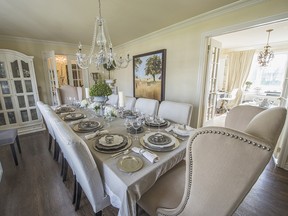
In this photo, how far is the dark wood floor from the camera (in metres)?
1.39

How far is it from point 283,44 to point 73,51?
670 cm

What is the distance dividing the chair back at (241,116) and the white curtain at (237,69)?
4875 mm

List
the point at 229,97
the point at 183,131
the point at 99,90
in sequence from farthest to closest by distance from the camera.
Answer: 1. the point at 229,97
2. the point at 99,90
3. the point at 183,131

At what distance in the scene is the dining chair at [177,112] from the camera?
1.87 meters

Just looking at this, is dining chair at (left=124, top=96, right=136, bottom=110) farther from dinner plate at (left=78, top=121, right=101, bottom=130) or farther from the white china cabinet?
the white china cabinet

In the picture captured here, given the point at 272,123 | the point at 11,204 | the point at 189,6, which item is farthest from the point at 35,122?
the point at 272,123

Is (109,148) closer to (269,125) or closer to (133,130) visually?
(133,130)

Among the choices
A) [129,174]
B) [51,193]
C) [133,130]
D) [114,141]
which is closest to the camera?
[129,174]

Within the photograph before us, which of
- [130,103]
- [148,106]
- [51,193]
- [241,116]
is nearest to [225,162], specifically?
[241,116]

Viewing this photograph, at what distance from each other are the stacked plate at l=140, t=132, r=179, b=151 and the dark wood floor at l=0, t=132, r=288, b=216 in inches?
33.0

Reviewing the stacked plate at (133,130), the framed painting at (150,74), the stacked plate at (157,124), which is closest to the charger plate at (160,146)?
the stacked plate at (133,130)

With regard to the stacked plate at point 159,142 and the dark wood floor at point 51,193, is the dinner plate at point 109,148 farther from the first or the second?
the dark wood floor at point 51,193

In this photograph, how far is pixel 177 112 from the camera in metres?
1.98

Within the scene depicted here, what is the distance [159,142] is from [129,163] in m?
0.36
